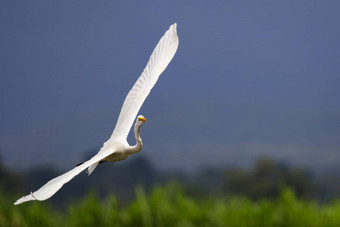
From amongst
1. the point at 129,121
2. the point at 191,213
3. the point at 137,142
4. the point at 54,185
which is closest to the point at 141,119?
the point at 137,142

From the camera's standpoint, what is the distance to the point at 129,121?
4.58 ft

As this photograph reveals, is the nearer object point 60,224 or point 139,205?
point 139,205

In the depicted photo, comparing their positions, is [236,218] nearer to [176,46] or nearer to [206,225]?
[206,225]

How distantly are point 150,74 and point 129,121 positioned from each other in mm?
224

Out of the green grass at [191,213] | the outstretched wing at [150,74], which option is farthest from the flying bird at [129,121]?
the green grass at [191,213]

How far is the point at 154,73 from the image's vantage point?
1.56 meters

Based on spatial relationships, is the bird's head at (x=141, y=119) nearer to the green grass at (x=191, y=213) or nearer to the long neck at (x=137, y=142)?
the long neck at (x=137, y=142)

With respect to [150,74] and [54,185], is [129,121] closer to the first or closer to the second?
[150,74]

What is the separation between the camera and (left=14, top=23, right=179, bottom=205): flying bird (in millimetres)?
1043

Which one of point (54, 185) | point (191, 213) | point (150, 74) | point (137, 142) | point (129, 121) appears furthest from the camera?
point (191, 213)

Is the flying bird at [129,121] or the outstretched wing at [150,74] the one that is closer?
the flying bird at [129,121]

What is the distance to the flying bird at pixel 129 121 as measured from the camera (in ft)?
3.42

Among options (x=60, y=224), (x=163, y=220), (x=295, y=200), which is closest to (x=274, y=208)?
(x=295, y=200)

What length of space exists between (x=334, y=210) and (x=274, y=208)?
492mm
